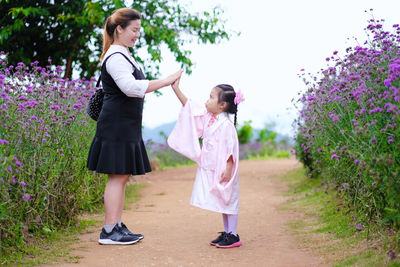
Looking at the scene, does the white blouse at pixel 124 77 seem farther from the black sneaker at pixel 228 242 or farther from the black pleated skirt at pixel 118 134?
the black sneaker at pixel 228 242

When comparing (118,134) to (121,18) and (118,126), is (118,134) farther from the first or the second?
(121,18)

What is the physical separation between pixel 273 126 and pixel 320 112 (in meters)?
14.8

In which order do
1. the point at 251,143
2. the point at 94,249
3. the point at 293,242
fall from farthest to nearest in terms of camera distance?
the point at 251,143, the point at 293,242, the point at 94,249

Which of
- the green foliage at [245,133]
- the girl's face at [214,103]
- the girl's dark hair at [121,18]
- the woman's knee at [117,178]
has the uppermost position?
the girl's dark hair at [121,18]

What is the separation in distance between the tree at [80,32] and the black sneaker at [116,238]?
197 inches

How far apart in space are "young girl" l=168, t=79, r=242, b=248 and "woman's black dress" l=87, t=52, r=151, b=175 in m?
0.38

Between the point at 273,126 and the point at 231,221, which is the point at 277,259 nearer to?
the point at 231,221

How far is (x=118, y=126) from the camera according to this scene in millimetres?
4188

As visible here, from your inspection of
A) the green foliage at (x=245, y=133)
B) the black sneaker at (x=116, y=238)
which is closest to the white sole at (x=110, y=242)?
the black sneaker at (x=116, y=238)

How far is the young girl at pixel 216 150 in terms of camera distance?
4.14m

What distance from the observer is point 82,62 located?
33.1 feet

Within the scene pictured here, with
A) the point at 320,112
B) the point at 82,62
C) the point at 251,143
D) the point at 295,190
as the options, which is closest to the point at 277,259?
the point at 320,112

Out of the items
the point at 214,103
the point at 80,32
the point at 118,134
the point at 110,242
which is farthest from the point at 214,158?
the point at 80,32

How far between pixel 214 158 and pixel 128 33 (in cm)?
128
